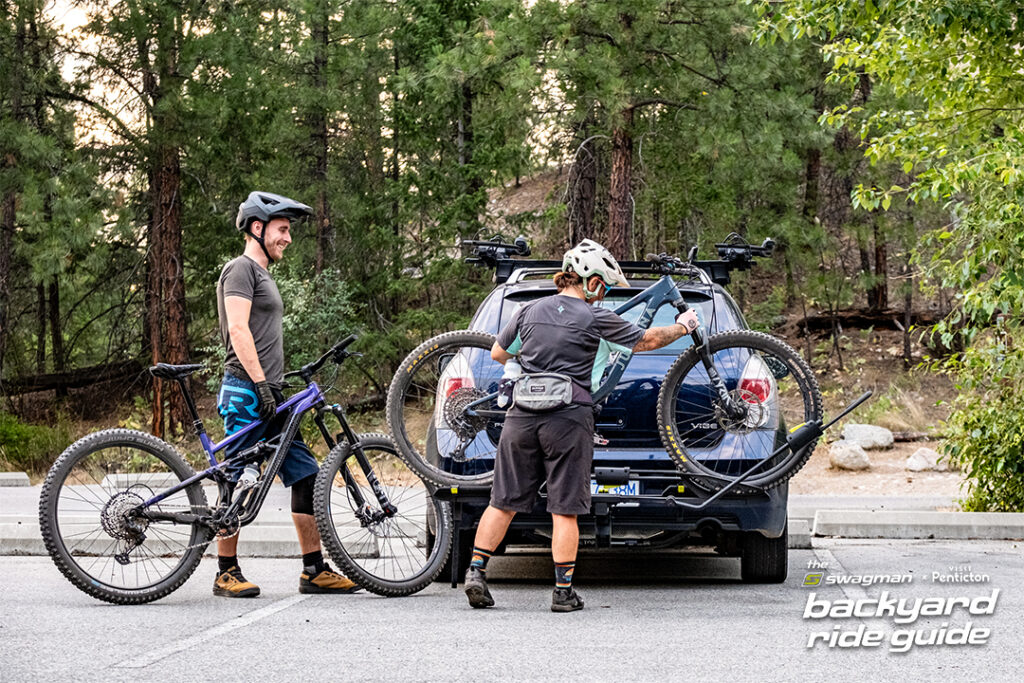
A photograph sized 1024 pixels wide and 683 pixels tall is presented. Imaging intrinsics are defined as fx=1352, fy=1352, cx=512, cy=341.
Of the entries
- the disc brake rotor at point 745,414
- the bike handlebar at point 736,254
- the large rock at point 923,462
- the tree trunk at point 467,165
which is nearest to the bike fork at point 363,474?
the disc brake rotor at point 745,414

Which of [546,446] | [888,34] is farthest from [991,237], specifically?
[546,446]

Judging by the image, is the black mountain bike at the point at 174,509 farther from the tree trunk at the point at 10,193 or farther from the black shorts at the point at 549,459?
the tree trunk at the point at 10,193

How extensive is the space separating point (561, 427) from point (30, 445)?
53.2 feet

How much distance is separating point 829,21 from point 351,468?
657 cm

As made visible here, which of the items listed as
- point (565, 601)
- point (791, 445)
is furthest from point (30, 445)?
point (791, 445)

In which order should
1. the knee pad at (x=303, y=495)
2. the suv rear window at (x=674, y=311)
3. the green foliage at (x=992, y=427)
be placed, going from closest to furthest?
the knee pad at (x=303, y=495), the suv rear window at (x=674, y=311), the green foliage at (x=992, y=427)

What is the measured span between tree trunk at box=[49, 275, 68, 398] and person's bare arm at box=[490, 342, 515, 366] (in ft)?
79.3

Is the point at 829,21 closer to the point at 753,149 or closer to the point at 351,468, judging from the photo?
the point at 351,468

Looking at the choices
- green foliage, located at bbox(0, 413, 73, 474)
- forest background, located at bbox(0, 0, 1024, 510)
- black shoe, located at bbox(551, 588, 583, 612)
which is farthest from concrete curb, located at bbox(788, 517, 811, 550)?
green foliage, located at bbox(0, 413, 73, 474)

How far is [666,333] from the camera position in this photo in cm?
733

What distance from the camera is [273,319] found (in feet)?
25.5

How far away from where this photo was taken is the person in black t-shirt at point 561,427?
7102 millimetres

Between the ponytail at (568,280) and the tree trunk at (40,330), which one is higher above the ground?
the ponytail at (568,280)

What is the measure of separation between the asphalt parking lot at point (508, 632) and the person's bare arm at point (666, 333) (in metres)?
1.43
